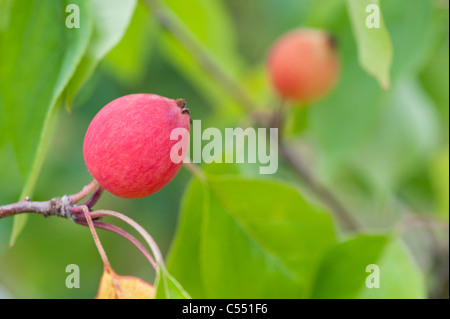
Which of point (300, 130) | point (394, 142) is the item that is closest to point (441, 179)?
point (394, 142)

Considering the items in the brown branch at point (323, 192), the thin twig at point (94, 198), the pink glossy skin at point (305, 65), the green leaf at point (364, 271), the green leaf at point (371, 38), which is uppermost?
the pink glossy skin at point (305, 65)

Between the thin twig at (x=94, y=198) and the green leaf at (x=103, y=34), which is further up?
the green leaf at (x=103, y=34)

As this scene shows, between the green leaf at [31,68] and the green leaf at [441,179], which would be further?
the green leaf at [441,179]

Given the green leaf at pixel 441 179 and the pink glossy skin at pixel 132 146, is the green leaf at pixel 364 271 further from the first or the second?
the green leaf at pixel 441 179

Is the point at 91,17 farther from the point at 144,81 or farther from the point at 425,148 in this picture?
the point at 144,81

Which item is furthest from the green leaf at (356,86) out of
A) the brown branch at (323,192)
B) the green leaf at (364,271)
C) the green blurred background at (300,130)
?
the green leaf at (364,271)

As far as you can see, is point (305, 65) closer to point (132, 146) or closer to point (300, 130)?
point (300, 130)

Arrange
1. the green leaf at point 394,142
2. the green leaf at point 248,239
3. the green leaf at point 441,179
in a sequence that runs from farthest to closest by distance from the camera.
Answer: the green leaf at point 441,179 < the green leaf at point 394,142 < the green leaf at point 248,239
